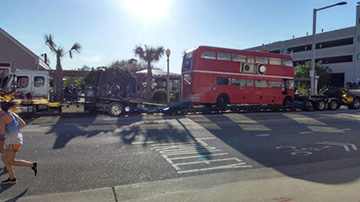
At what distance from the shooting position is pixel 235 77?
60.8 feet

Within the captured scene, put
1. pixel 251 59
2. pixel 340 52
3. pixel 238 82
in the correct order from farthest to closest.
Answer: pixel 340 52 → pixel 251 59 → pixel 238 82

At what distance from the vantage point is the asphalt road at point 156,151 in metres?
5.56

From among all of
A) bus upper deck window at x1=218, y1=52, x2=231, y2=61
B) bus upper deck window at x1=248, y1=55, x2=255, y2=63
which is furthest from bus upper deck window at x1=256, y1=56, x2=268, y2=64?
bus upper deck window at x1=218, y1=52, x2=231, y2=61

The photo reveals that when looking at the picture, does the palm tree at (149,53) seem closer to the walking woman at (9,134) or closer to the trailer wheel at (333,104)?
the trailer wheel at (333,104)

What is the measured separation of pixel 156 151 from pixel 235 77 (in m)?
12.0

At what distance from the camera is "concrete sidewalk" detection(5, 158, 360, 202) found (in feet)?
14.6

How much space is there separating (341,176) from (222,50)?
13.2 m

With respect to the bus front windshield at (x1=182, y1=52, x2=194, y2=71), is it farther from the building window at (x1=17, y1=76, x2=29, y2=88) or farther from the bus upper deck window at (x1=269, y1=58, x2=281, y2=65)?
the building window at (x1=17, y1=76, x2=29, y2=88)

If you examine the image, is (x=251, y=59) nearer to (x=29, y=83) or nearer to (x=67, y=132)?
(x=67, y=132)

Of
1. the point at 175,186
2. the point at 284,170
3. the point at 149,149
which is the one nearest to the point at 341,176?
the point at 284,170

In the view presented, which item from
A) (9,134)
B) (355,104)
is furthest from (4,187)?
(355,104)

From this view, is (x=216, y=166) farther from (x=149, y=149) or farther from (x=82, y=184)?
(x=82, y=184)

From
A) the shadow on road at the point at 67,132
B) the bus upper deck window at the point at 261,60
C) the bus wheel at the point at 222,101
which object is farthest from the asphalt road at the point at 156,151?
the bus upper deck window at the point at 261,60

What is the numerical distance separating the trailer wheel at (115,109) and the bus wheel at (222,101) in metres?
6.34
